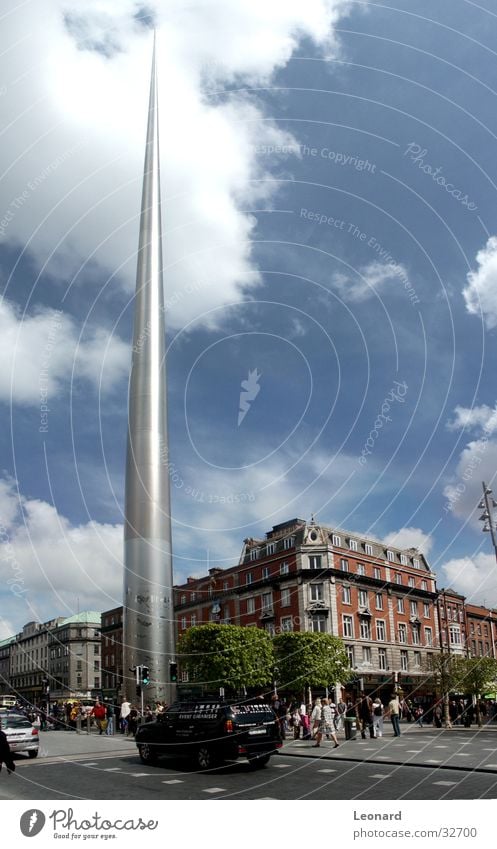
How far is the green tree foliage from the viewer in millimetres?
60000

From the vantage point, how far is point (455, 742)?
31.6 metres

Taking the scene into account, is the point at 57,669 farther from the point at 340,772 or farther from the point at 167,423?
the point at 340,772

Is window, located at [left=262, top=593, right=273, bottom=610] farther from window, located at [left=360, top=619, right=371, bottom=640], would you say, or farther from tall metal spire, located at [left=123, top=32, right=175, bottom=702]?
tall metal spire, located at [left=123, top=32, right=175, bottom=702]

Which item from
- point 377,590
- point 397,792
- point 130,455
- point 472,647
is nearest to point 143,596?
point 130,455

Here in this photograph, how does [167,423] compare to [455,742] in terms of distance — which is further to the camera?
[167,423]

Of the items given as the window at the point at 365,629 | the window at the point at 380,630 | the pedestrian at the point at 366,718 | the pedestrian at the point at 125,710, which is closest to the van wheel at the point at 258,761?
the pedestrian at the point at 366,718

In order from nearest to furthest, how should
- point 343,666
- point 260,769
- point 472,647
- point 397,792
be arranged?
1. point 397,792
2. point 260,769
3. point 343,666
4. point 472,647

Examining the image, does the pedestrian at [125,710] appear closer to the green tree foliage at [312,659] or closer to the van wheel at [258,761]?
the van wheel at [258,761]

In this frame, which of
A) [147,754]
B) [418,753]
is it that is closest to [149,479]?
[147,754]

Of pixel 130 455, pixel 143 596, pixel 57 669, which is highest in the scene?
pixel 130 455

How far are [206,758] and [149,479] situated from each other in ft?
65.0

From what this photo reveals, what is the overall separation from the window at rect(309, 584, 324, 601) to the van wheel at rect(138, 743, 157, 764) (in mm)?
50638

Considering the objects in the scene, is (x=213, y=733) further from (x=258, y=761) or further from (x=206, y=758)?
(x=258, y=761)
